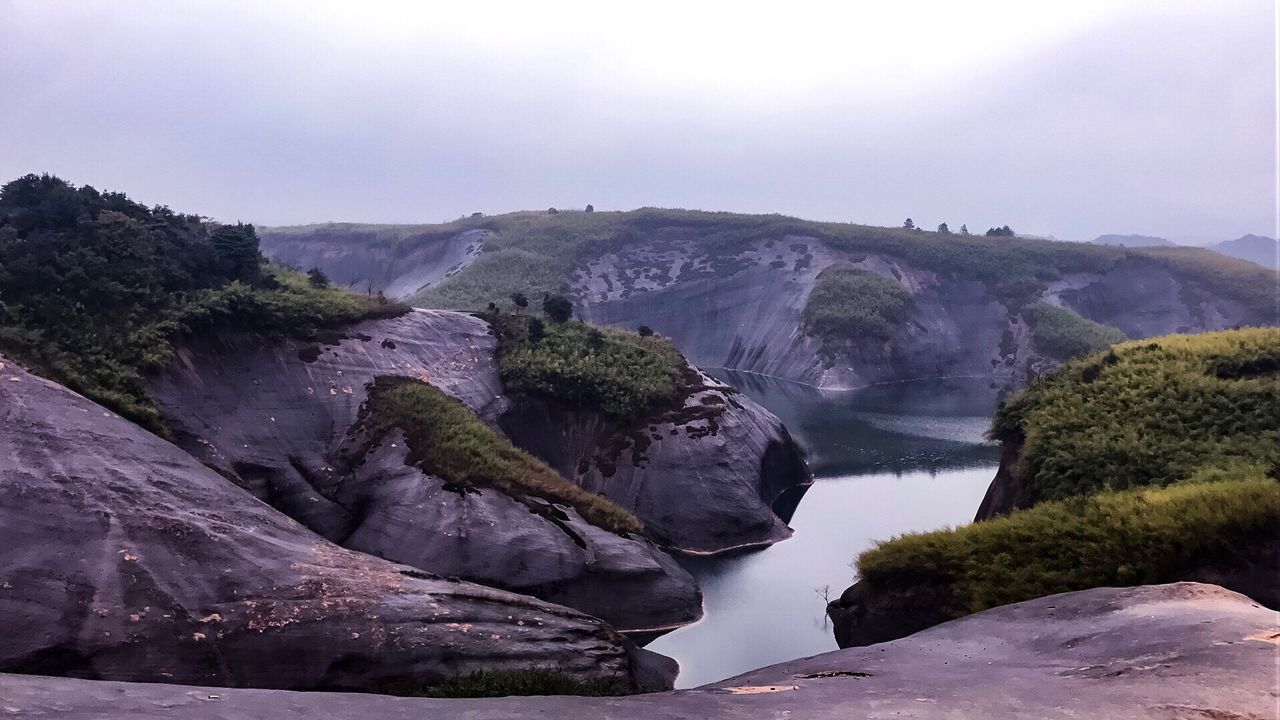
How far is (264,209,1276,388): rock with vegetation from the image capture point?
8306cm

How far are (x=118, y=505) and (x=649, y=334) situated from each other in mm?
30853

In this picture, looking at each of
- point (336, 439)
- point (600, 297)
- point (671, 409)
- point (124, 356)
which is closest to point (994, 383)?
point (600, 297)

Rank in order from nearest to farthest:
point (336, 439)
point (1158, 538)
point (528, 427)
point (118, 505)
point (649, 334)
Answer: point (1158, 538) → point (118, 505) → point (336, 439) → point (528, 427) → point (649, 334)

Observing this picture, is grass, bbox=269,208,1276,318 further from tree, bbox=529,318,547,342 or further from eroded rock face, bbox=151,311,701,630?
eroded rock face, bbox=151,311,701,630

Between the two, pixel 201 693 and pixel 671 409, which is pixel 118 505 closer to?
pixel 201 693

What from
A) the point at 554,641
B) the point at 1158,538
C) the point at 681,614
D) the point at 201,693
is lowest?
the point at 681,614

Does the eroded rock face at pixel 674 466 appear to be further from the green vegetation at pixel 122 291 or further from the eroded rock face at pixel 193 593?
the eroded rock face at pixel 193 593

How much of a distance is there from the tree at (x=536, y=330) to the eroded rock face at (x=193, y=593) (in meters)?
20.0

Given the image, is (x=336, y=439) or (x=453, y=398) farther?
(x=453, y=398)

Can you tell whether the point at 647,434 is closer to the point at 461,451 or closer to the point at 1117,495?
the point at 461,451

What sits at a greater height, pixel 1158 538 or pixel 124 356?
pixel 124 356

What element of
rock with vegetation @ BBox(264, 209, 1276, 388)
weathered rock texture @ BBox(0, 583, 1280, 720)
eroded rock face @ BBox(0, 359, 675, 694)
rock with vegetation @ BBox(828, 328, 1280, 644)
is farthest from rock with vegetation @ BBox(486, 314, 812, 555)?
rock with vegetation @ BBox(264, 209, 1276, 388)

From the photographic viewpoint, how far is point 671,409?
38375mm

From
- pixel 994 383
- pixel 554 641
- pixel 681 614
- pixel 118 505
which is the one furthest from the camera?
pixel 994 383
